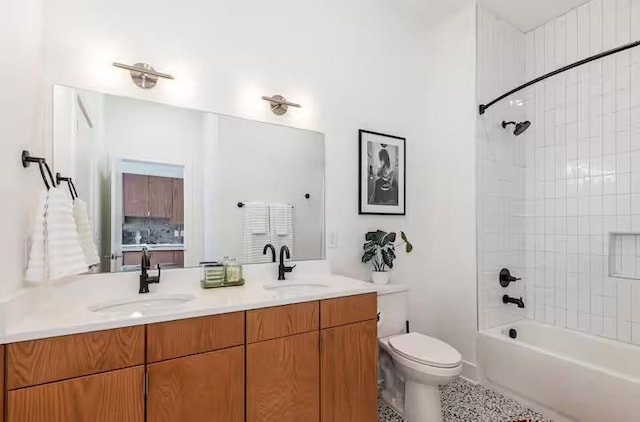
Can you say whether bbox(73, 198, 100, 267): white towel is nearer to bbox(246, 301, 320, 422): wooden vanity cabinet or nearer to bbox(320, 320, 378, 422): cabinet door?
bbox(246, 301, 320, 422): wooden vanity cabinet

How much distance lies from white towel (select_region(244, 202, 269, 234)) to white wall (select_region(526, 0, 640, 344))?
7.53 ft

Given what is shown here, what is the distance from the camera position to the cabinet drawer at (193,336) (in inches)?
47.6

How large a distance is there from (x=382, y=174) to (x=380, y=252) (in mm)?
607

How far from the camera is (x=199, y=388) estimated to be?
1.28m

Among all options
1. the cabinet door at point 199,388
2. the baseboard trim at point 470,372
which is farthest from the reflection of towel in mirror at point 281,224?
the baseboard trim at point 470,372

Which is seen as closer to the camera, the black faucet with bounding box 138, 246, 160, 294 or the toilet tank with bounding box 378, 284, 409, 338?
the black faucet with bounding box 138, 246, 160, 294

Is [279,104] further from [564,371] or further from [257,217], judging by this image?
[564,371]

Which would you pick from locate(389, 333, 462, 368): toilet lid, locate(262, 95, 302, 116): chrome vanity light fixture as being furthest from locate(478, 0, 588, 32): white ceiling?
locate(389, 333, 462, 368): toilet lid

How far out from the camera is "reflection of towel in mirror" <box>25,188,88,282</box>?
1215 millimetres

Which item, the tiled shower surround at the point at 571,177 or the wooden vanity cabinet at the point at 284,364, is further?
the tiled shower surround at the point at 571,177

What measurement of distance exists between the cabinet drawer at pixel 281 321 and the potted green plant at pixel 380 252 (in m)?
0.89

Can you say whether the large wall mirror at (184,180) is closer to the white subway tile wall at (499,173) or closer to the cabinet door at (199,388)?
the cabinet door at (199,388)

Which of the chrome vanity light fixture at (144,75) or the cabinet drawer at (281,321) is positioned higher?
the chrome vanity light fixture at (144,75)

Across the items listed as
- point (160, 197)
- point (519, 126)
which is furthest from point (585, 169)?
point (160, 197)
